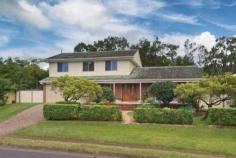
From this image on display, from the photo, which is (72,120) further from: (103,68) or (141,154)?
(103,68)

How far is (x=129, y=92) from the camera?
3666 centimetres

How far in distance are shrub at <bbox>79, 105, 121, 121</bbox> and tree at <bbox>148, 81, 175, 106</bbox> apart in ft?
25.8

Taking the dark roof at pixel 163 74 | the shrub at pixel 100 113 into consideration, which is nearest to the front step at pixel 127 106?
the dark roof at pixel 163 74

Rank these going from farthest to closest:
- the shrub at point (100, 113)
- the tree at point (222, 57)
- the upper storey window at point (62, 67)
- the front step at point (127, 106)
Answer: the tree at point (222, 57) < the upper storey window at point (62, 67) < the front step at point (127, 106) < the shrub at point (100, 113)

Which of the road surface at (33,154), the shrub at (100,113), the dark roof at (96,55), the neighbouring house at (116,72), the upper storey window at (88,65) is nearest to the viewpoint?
the road surface at (33,154)

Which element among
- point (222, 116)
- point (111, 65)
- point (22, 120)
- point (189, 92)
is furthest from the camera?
point (111, 65)

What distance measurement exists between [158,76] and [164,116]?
551 inches

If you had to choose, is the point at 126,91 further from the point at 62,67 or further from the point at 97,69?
the point at 62,67

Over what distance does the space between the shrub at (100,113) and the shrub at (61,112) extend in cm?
50

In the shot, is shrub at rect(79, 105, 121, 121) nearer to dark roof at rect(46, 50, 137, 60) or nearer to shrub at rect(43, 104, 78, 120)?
shrub at rect(43, 104, 78, 120)

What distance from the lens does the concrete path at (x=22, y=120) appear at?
64.2 ft

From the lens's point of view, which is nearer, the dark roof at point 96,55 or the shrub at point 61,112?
the shrub at point 61,112

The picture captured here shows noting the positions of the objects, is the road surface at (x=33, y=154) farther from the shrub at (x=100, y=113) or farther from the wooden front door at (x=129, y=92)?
the wooden front door at (x=129, y=92)

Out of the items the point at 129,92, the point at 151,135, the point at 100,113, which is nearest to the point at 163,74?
the point at 129,92
